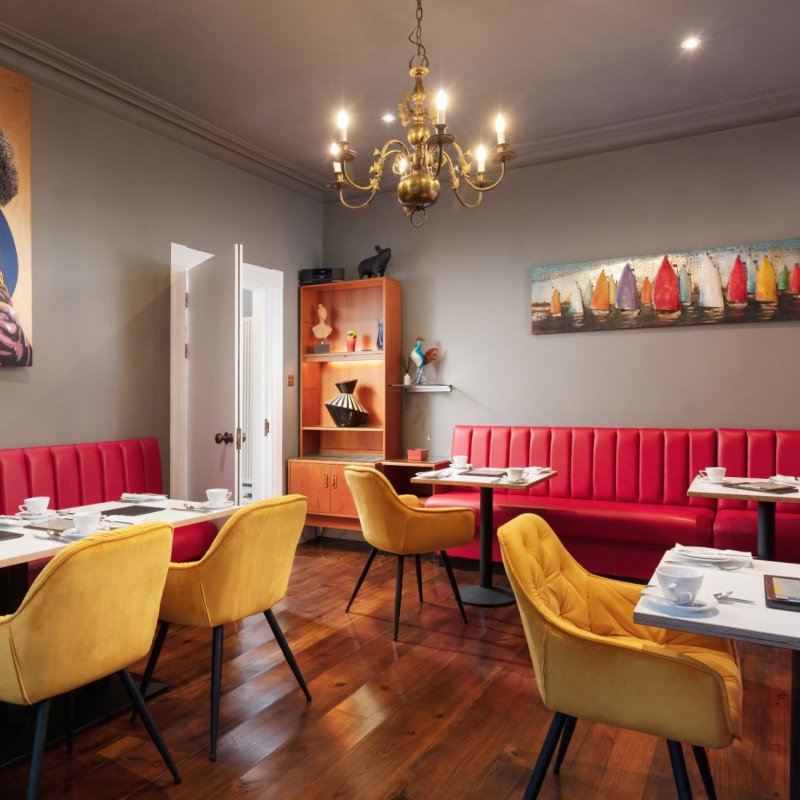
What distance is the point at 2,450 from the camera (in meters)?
3.75

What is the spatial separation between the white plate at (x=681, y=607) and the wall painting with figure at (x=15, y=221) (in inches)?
139

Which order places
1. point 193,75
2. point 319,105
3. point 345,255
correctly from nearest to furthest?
point 193,75 → point 319,105 → point 345,255

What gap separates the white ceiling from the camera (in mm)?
3521

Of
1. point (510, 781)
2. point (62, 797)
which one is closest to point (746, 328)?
point (510, 781)

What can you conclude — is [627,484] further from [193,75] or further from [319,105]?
[193,75]

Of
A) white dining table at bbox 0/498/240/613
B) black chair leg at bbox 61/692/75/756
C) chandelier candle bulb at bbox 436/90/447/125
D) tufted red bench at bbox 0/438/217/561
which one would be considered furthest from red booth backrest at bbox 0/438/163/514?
chandelier candle bulb at bbox 436/90/447/125

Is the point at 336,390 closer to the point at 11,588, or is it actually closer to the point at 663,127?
the point at 663,127

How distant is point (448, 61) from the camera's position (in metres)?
4.00

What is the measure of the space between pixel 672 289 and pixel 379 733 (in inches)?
148

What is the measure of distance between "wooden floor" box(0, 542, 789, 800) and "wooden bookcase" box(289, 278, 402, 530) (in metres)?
2.07

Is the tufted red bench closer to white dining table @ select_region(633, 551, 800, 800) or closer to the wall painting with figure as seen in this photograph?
the wall painting with figure

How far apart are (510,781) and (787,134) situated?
4.48 metres

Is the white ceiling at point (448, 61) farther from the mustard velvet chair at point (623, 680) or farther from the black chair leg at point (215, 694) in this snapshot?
the black chair leg at point (215, 694)

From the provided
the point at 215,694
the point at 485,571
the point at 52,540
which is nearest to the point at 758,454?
the point at 485,571
